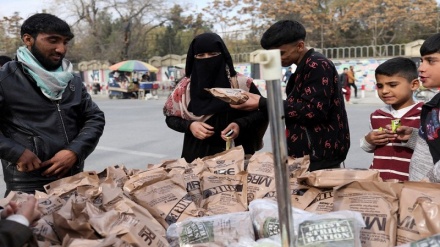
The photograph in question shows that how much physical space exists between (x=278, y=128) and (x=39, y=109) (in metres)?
1.67

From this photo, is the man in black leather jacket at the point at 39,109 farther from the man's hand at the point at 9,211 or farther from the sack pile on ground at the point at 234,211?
the man's hand at the point at 9,211

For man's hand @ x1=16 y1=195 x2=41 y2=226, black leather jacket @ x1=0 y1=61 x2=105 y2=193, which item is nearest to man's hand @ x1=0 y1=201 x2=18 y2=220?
man's hand @ x1=16 y1=195 x2=41 y2=226

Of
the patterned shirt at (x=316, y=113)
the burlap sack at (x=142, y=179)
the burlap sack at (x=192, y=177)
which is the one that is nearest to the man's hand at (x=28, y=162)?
the burlap sack at (x=142, y=179)

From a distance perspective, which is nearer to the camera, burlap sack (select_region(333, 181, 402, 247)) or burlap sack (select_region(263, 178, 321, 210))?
burlap sack (select_region(333, 181, 402, 247))

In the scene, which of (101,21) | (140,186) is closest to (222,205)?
(140,186)

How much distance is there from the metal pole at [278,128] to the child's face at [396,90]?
5.02ft

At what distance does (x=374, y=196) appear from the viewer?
5.36 ft

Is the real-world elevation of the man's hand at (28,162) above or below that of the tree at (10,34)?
below

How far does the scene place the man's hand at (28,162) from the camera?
235 centimetres

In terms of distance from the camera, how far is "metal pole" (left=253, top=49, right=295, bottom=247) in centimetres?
119

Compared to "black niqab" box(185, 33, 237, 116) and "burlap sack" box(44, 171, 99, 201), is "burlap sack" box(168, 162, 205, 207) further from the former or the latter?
"black niqab" box(185, 33, 237, 116)

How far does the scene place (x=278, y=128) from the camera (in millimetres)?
1212

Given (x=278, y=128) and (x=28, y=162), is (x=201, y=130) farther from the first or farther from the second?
(x=278, y=128)

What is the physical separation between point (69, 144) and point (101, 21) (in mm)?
46465
